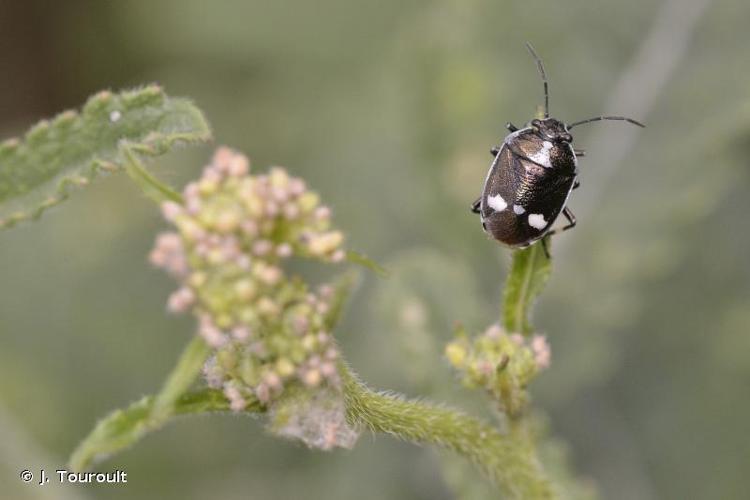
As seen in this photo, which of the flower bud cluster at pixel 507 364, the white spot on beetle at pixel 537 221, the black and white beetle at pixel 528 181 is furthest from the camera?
the black and white beetle at pixel 528 181

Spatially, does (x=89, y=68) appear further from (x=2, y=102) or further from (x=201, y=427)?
(x=201, y=427)

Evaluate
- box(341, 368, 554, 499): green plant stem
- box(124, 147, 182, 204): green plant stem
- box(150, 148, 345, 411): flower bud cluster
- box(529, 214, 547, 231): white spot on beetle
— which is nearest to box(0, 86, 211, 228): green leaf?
box(124, 147, 182, 204): green plant stem

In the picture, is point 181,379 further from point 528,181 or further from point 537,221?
Answer: point 528,181

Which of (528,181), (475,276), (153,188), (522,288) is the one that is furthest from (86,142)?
(475,276)

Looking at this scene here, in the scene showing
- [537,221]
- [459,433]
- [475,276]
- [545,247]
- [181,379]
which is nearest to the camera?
[181,379]

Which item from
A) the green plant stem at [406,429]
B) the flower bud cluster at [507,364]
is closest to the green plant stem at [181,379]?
the green plant stem at [406,429]

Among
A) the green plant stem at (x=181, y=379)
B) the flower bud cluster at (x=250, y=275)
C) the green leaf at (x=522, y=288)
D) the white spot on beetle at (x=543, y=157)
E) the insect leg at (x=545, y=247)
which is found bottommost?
the green plant stem at (x=181, y=379)

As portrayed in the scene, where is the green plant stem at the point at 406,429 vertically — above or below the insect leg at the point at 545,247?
below

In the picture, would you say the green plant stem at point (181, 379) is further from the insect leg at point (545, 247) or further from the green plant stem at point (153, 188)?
the insect leg at point (545, 247)
